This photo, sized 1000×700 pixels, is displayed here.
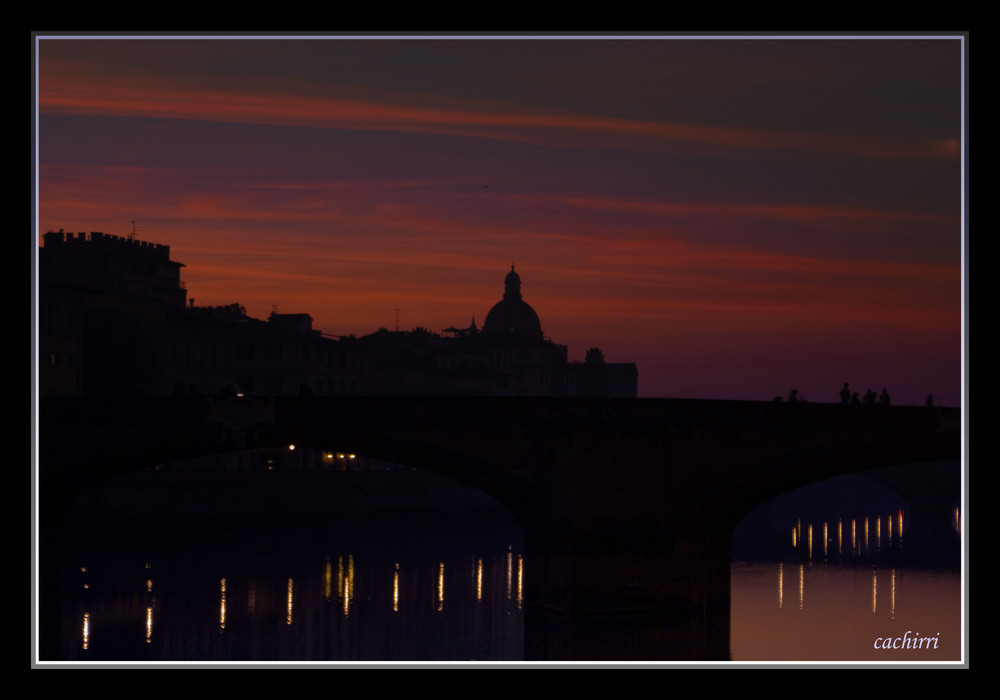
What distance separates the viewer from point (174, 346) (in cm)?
5256

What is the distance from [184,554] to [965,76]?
104 ft

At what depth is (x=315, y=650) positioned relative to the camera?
25453 mm

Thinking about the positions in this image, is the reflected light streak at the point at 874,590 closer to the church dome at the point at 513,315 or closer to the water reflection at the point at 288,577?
the water reflection at the point at 288,577

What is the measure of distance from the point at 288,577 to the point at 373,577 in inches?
80.7

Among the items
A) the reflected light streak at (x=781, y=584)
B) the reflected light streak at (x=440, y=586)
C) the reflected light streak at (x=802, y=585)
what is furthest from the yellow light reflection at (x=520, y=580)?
the reflected light streak at (x=802, y=585)

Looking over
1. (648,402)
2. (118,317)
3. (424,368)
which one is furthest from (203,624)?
(424,368)

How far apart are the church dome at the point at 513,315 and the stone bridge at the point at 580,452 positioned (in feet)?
262

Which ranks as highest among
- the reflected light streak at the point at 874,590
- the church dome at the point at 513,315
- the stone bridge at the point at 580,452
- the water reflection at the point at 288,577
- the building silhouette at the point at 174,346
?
the church dome at the point at 513,315

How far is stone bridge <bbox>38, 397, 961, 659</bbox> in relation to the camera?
1049 inches

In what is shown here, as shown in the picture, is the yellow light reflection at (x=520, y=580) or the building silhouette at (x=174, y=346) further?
the building silhouette at (x=174, y=346)

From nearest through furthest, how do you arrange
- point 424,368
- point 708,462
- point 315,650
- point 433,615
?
point 315,650 < point 708,462 < point 433,615 < point 424,368

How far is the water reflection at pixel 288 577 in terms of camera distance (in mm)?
26031
